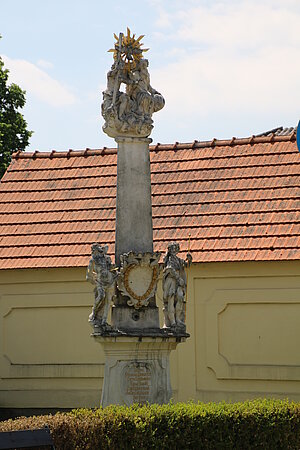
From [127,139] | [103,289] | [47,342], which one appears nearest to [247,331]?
[47,342]

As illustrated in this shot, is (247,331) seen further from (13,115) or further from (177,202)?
(13,115)

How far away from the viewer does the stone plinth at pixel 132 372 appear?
1661cm

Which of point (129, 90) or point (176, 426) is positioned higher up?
point (129, 90)

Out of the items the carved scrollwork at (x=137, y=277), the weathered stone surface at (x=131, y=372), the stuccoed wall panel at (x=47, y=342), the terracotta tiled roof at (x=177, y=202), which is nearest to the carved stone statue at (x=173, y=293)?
the carved scrollwork at (x=137, y=277)

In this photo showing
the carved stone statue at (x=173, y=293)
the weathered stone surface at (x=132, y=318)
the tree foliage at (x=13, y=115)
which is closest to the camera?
the weathered stone surface at (x=132, y=318)

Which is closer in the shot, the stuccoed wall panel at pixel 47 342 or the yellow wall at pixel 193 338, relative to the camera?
the yellow wall at pixel 193 338

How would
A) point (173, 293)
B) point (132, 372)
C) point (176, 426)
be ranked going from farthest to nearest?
point (173, 293)
point (132, 372)
point (176, 426)

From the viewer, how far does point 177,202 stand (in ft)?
81.5

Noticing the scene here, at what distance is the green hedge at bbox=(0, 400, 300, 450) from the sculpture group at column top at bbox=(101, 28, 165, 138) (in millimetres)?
4867

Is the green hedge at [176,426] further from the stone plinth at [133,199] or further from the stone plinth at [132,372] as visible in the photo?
the stone plinth at [133,199]

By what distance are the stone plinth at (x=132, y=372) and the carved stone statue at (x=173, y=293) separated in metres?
0.41

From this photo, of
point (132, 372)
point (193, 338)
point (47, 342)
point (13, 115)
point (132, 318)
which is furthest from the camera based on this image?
point (13, 115)

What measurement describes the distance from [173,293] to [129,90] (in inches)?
129

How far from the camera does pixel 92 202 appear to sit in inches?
1005
